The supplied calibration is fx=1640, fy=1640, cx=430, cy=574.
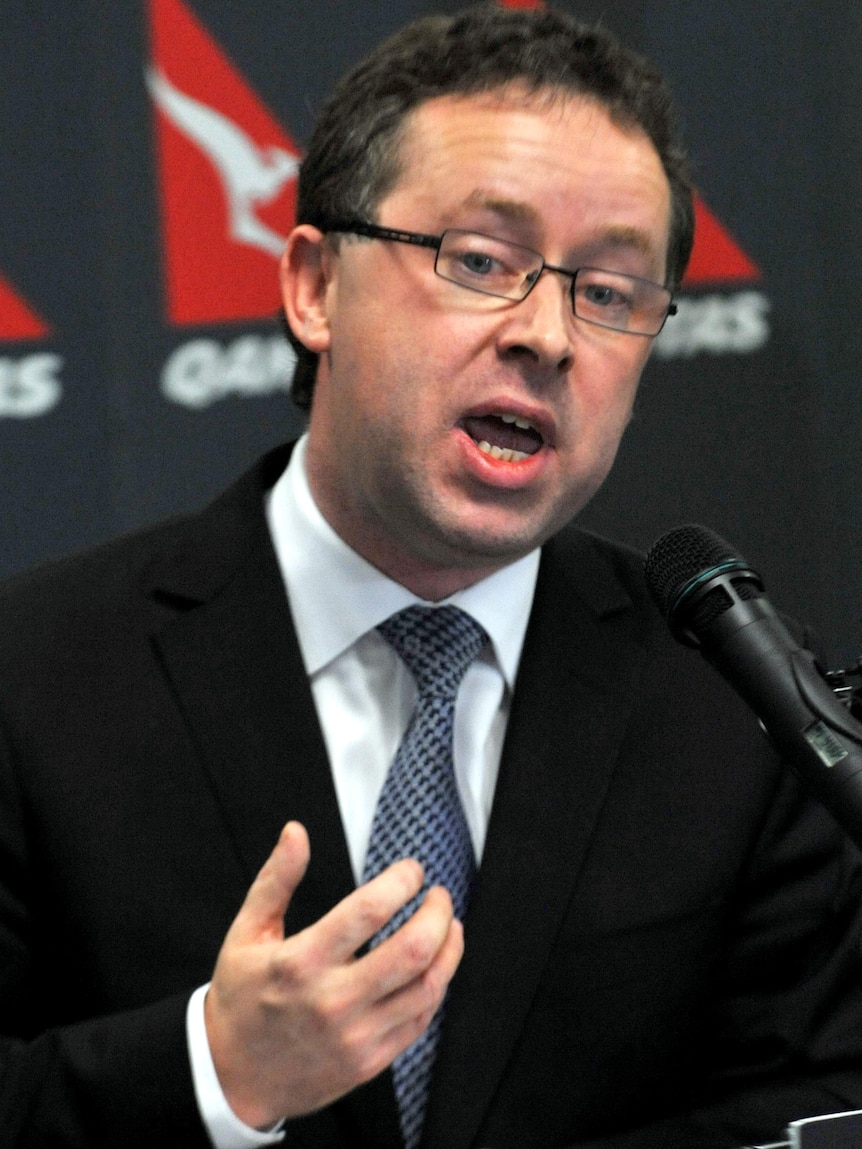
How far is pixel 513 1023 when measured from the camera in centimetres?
153

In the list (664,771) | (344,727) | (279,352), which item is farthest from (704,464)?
(344,727)

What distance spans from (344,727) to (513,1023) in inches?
12.9

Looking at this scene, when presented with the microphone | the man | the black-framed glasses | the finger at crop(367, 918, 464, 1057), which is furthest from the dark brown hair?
the finger at crop(367, 918, 464, 1057)

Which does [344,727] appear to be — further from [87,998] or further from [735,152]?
[735,152]

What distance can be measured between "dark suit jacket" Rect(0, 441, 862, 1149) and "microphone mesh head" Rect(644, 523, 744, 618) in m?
0.48

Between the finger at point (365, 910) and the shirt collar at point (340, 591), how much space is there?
551 millimetres

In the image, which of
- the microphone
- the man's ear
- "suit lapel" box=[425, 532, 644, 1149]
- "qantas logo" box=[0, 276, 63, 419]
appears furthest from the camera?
"qantas logo" box=[0, 276, 63, 419]

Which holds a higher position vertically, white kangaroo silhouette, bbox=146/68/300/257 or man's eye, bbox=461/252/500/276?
white kangaroo silhouette, bbox=146/68/300/257

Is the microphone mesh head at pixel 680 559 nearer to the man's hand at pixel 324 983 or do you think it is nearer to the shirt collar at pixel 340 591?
the man's hand at pixel 324 983

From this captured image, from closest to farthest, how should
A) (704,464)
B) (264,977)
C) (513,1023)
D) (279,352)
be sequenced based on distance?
(264,977) < (513,1023) < (279,352) < (704,464)

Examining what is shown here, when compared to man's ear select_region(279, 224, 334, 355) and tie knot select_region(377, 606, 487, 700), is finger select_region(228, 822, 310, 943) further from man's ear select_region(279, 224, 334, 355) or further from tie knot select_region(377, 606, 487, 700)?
man's ear select_region(279, 224, 334, 355)

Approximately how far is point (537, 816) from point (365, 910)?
0.52 m

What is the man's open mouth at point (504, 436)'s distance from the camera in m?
1.55

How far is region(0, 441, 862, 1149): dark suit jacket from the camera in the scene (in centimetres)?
151
